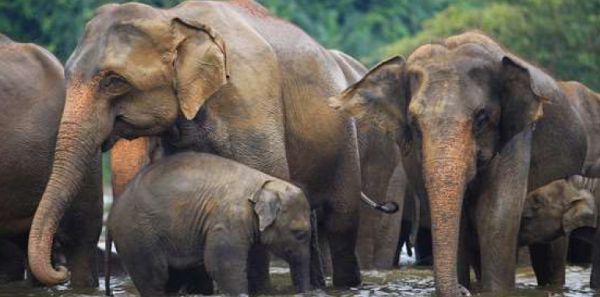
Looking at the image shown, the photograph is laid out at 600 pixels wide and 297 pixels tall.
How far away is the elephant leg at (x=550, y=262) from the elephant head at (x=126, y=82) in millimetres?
3055

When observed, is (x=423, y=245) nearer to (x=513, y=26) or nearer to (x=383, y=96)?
(x=383, y=96)

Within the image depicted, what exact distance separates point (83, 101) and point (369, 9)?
99.2 feet

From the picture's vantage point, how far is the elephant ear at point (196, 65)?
10.3 meters

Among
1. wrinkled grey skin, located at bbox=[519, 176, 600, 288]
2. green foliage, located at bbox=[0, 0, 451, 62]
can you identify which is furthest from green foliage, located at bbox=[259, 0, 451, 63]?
wrinkled grey skin, located at bbox=[519, 176, 600, 288]

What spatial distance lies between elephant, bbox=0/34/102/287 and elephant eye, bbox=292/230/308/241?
1.40m

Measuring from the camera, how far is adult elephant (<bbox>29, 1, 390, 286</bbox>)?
10.0m

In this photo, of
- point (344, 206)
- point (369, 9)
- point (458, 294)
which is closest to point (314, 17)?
point (369, 9)

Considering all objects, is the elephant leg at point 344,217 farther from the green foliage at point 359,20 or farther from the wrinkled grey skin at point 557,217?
the green foliage at point 359,20

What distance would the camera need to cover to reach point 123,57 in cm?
1019

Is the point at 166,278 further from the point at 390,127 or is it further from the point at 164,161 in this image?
the point at 390,127

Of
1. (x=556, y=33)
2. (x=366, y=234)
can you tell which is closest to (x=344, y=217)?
(x=366, y=234)

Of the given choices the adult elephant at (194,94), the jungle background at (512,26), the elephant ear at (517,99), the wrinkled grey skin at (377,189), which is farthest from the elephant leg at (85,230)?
the jungle background at (512,26)

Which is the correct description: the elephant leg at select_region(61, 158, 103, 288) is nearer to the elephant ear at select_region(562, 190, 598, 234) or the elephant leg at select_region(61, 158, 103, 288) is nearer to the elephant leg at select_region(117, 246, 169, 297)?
the elephant leg at select_region(117, 246, 169, 297)

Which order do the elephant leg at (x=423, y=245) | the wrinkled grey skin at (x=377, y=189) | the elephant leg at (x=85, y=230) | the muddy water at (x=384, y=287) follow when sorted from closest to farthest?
1. the muddy water at (x=384, y=287)
2. the elephant leg at (x=85, y=230)
3. the wrinkled grey skin at (x=377, y=189)
4. the elephant leg at (x=423, y=245)
